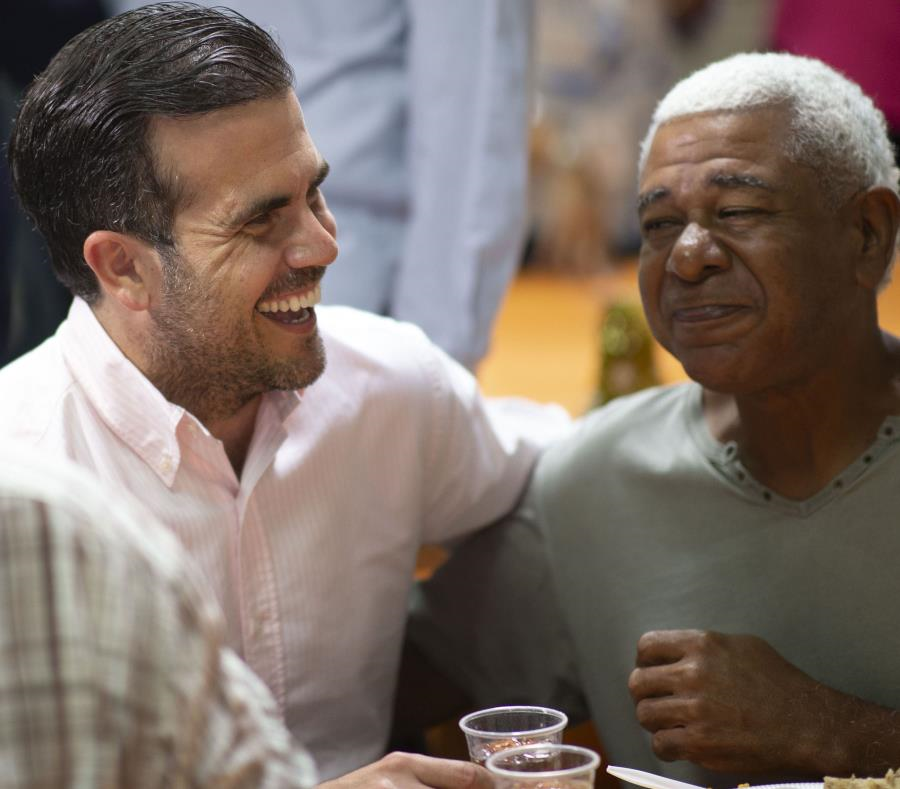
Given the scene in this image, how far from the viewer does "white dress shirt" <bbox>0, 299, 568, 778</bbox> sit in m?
1.86

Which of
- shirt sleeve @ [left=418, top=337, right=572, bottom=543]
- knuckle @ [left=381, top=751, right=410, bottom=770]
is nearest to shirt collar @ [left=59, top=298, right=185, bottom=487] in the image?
shirt sleeve @ [left=418, top=337, right=572, bottom=543]


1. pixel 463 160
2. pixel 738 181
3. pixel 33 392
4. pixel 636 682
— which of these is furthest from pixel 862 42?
pixel 33 392

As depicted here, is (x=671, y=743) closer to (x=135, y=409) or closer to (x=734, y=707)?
(x=734, y=707)

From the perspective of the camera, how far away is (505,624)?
2234mm

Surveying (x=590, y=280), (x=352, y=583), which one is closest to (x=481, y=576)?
(x=352, y=583)

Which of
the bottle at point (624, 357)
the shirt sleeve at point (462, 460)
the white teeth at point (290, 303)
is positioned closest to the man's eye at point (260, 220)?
the white teeth at point (290, 303)

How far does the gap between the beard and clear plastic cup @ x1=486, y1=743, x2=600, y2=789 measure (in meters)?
0.69

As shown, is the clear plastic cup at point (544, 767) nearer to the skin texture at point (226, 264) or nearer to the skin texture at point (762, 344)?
the skin texture at point (762, 344)

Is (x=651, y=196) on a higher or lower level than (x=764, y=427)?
Result: higher

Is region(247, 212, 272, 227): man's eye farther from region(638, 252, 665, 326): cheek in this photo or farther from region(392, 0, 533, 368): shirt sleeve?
region(392, 0, 533, 368): shirt sleeve

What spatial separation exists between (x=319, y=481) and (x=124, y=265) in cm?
40

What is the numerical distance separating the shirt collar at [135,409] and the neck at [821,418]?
0.78 meters

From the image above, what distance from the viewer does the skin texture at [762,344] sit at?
1.69 metres

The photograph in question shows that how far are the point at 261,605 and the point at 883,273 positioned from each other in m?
0.96
